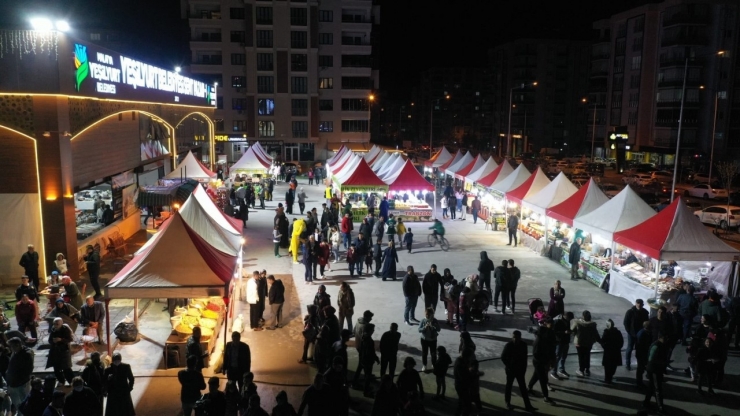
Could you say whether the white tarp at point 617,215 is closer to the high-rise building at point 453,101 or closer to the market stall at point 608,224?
the market stall at point 608,224

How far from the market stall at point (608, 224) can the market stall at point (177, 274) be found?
34.6 feet

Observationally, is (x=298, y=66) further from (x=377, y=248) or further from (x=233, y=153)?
(x=377, y=248)

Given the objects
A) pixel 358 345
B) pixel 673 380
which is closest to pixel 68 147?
pixel 358 345

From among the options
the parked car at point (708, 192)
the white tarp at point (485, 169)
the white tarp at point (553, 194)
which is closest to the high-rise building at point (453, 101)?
the parked car at point (708, 192)

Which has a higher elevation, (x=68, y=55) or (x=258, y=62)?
(x=258, y=62)

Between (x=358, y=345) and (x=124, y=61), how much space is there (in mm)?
14039

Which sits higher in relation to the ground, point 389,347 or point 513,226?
point 513,226

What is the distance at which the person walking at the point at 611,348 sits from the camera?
9.78 m

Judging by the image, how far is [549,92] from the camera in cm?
8262

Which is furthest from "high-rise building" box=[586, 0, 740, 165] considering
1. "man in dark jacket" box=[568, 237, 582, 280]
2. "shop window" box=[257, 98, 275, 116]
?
"man in dark jacket" box=[568, 237, 582, 280]

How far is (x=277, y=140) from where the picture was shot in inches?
2339

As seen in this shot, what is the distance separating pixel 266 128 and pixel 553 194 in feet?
145

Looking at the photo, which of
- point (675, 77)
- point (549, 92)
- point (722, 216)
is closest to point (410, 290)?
point (722, 216)

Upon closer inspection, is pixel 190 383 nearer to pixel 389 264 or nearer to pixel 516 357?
pixel 516 357
